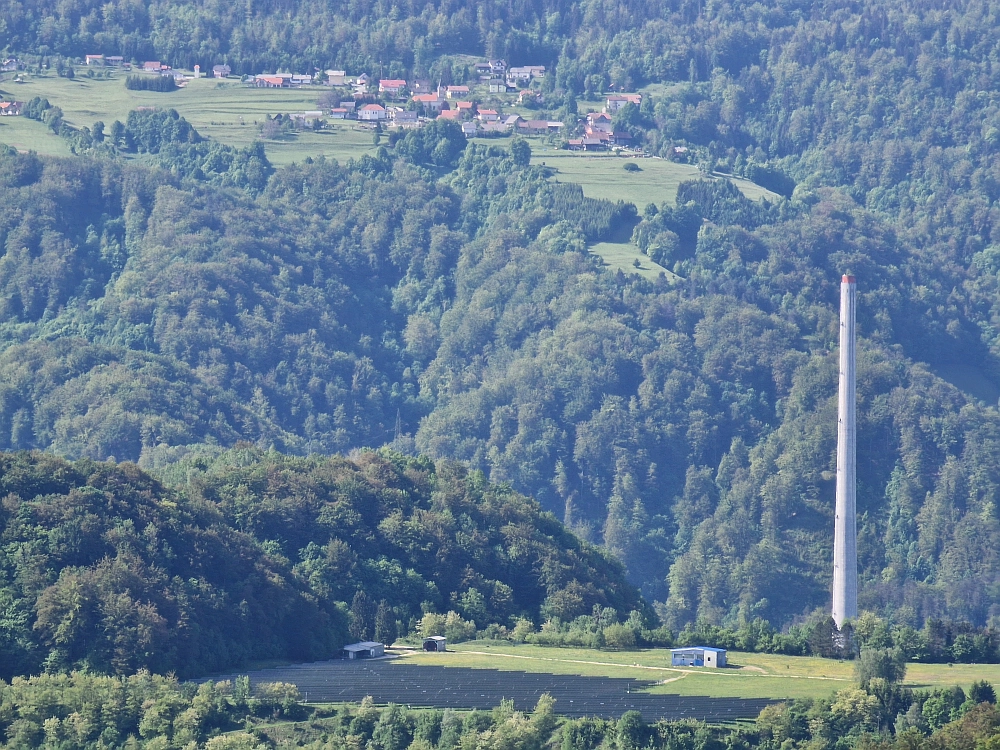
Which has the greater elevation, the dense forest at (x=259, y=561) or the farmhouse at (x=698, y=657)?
the dense forest at (x=259, y=561)

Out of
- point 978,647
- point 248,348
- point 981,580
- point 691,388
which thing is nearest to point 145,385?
point 248,348

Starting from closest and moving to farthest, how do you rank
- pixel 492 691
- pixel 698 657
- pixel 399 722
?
pixel 399 722 → pixel 492 691 → pixel 698 657

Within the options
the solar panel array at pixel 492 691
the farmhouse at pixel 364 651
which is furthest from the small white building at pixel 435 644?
the solar panel array at pixel 492 691

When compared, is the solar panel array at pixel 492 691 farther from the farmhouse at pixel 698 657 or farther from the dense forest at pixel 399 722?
the farmhouse at pixel 698 657

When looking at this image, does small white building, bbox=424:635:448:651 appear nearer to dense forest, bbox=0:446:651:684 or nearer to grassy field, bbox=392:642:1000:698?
grassy field, bbox=392:642:1000:698

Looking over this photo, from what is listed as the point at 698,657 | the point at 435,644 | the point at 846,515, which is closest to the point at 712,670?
the point at 698,657

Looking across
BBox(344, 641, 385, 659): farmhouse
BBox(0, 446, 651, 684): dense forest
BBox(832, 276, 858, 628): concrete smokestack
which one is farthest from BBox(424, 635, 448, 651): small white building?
BBox(832, 276, 858, 628): concrete smokestack

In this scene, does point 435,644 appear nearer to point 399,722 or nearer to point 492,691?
point 492,691
